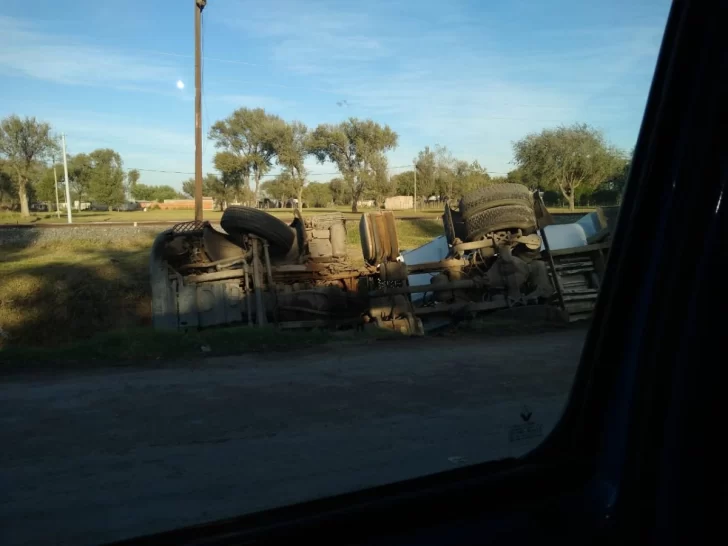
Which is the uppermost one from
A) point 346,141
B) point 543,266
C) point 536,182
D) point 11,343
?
point 346,141

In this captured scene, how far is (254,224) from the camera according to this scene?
11.3 meters

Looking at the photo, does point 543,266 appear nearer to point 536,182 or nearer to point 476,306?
point 476,306

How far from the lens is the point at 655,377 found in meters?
2.02

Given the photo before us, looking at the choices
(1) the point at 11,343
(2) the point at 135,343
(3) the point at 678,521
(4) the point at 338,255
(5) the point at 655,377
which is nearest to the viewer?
(3) the point at 678,521

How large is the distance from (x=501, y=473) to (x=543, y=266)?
9.52 metres

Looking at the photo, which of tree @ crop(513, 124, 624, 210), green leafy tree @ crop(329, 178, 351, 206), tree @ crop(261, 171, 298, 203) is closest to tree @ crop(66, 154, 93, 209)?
tree @ crop(261, 171, 298, 203)

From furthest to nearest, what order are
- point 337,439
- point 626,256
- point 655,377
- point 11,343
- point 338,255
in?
point 11,343, point 338,255, point 337,439, point 626,256, point 655,377

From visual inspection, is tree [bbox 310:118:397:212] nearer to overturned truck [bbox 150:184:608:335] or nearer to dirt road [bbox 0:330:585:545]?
overturned truck [bbox 150:184:608:335]

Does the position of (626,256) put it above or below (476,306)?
above

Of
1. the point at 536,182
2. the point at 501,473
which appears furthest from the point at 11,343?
the point at 501,473

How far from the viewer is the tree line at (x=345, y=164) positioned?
4.00m

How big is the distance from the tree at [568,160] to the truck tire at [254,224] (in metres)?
6.78

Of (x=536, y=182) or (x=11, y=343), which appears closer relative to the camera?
(x=536, y=182)

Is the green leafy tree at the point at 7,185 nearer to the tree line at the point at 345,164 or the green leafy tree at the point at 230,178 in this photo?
the tree line at the point at 345,164
